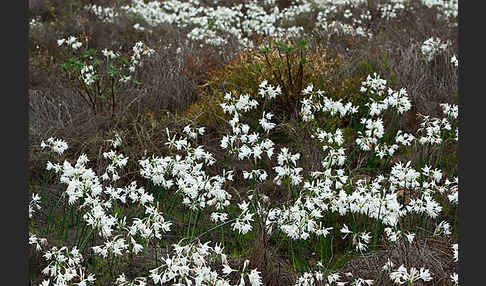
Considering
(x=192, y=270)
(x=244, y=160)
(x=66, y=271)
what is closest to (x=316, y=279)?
(x=192, y=270)

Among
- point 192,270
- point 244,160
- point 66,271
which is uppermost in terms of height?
point 192,270

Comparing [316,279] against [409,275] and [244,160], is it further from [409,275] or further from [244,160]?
[244,160]

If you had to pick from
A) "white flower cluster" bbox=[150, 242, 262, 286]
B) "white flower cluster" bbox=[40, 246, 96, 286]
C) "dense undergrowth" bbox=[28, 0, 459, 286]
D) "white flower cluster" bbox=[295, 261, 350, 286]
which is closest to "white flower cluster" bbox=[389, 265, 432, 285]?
"dense undergrowth" bbox=[28, 0, 459, 286]

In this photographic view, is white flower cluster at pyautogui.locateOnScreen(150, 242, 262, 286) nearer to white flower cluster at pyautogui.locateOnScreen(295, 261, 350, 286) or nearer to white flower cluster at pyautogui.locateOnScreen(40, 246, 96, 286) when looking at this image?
white flower cluster at pyautogui.locateOnScreen(295, 261, 350, 286)

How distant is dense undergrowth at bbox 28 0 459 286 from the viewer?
3902 mm

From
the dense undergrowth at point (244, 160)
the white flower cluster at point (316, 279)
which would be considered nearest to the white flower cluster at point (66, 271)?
the dense undergrowth at point (244, 160)

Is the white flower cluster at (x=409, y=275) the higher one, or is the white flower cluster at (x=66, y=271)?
the white flower cluster at (x=409, y=275)

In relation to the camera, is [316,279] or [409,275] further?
[316,279]

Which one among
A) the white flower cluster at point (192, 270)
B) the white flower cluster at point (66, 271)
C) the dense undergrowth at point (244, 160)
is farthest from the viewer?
the dense undergrowth at point (244, 160)

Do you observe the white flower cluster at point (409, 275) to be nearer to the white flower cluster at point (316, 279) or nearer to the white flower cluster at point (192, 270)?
the white flower cluster at point (316, 279)

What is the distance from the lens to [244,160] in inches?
237

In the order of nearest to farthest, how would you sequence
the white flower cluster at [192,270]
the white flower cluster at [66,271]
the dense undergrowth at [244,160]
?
the white flower cluster at [192,270] < the white flower cluster at [66,271] < the dense undergrowth at [244,160]

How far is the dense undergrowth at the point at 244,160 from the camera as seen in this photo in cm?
390

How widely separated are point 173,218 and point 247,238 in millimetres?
707
